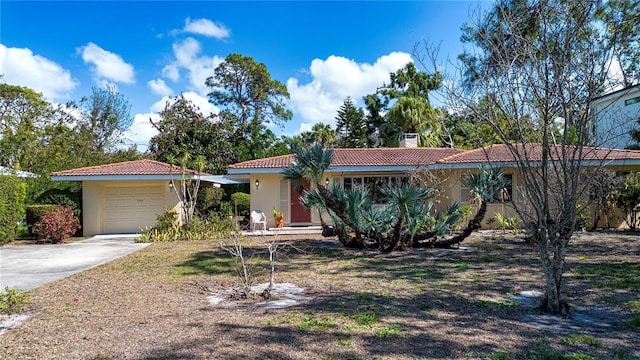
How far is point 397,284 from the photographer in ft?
25.8

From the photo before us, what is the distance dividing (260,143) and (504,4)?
2707cm

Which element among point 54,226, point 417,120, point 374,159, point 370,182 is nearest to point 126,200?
point 54,226

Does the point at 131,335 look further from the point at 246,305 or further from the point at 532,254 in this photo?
the point at 532,254

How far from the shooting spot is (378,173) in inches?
758

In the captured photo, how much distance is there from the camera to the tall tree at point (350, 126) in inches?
1359

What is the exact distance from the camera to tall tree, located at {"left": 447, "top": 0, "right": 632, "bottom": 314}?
220 inches

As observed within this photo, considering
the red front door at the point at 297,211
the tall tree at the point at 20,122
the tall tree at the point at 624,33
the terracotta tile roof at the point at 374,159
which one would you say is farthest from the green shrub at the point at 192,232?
the tall tree at the point at 20,122

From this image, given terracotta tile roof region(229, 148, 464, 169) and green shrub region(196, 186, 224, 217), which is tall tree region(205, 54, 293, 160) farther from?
terracotta tile roof region(229, 148, 464, 169)

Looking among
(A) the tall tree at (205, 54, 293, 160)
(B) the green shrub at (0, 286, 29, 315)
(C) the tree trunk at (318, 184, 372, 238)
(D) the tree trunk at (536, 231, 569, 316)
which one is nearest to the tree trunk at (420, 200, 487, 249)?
(C) the tree trunk at (318, 184, 372, 238)

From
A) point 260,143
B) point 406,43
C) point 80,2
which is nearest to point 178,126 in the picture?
point 260,143

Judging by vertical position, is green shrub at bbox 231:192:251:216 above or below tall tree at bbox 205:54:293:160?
below

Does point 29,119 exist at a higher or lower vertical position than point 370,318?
higher

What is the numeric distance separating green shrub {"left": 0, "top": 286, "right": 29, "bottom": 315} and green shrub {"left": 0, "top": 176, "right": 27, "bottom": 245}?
10875 millimetres

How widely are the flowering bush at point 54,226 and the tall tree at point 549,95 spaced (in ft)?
52.5
